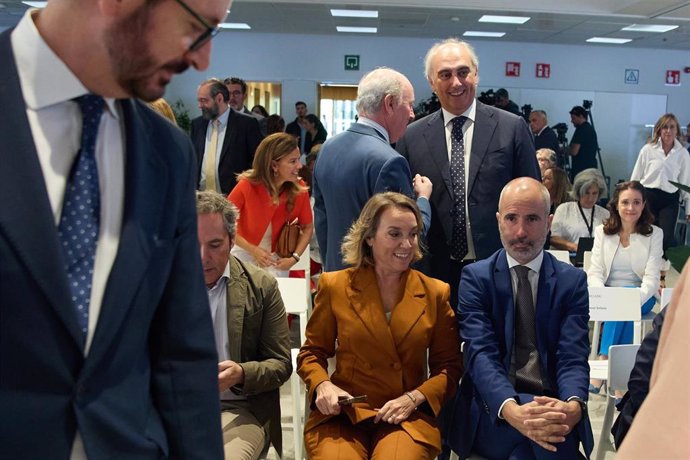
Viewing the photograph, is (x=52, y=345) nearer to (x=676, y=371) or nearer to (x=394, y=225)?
(x=676, y=371)

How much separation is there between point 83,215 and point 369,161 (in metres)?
1.93

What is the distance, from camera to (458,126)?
304cm

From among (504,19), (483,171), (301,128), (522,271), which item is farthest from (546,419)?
(301,128)

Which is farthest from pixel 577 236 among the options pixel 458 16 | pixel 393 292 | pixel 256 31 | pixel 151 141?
pixel 256 31

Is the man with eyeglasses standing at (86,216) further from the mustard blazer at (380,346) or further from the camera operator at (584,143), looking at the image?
the camera operator at (584,143)

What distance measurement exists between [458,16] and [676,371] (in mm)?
10675

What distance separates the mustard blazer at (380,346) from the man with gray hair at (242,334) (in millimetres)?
151

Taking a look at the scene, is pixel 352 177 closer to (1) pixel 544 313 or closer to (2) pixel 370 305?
(2) pixel 370 305

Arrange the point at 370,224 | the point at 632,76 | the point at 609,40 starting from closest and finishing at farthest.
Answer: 1. the point at 370,224
2. the point at 609,40
3. the point at 632,76

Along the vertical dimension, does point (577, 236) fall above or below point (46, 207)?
below

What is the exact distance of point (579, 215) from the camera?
5449 millimetres

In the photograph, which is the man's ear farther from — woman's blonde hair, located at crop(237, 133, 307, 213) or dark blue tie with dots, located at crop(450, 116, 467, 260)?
woman's blonde hair, located at crop(237, 133, 307, 213)

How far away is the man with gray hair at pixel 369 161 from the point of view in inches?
110

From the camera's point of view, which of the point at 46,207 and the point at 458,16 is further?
the point at 458,16
